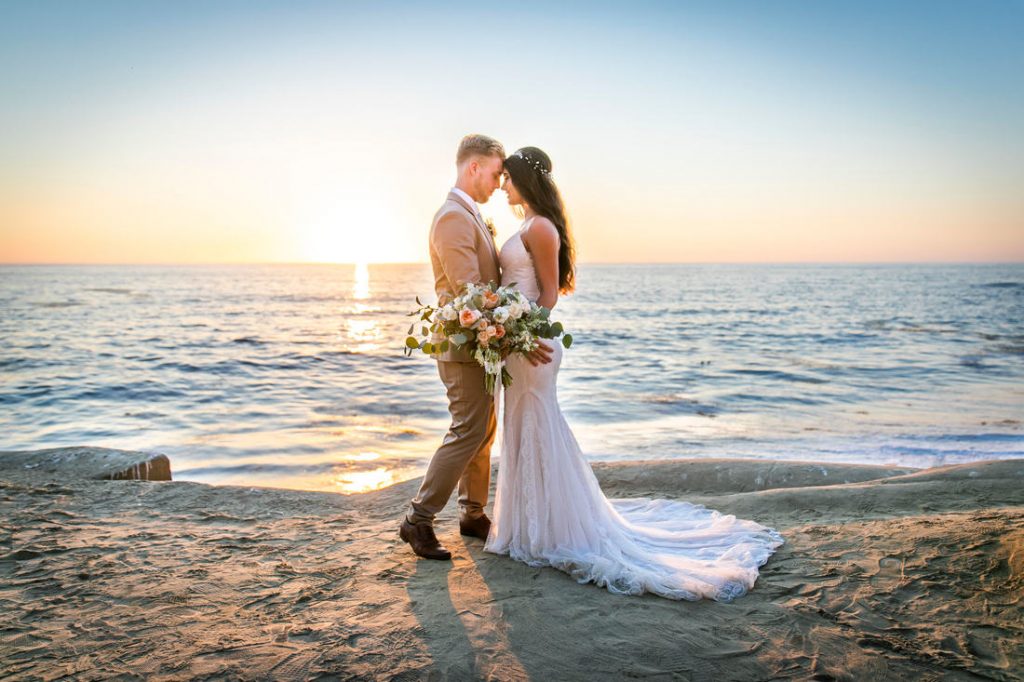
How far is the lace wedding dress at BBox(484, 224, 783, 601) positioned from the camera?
4180 millimetres

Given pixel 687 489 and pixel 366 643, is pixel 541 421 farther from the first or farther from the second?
pixel 687 489

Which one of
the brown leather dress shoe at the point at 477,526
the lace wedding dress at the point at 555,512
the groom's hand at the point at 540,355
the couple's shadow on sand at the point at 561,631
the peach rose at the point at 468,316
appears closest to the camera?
the couple's shadow on sand at the point at 561,631

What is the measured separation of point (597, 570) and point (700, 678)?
1.03 meters

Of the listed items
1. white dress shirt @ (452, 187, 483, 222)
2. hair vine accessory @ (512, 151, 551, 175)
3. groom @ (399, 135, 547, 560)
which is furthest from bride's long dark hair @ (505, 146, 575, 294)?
white dress shirt @ (452, 187, 483, 222)

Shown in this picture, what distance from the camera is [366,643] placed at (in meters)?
3.20

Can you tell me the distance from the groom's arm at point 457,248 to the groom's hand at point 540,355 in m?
0.54

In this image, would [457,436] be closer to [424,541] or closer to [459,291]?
[424,541]

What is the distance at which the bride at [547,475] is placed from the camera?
14.0 feet

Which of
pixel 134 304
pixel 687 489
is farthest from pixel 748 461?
pixel 134 304

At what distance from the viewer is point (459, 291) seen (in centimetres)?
427

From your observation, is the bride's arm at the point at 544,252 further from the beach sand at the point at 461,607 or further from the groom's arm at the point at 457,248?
the beach sand at the point at 461,607

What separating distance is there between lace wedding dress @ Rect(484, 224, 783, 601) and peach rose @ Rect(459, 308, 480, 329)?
0.56 metres

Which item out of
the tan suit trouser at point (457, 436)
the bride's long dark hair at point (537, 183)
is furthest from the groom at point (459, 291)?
the bride's long dark hair at point (537, 183)

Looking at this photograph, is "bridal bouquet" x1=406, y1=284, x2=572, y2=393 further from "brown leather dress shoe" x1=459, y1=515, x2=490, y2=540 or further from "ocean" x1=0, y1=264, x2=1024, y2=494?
"ocean" x1=0, y1=264, x2=1024, y2=494
